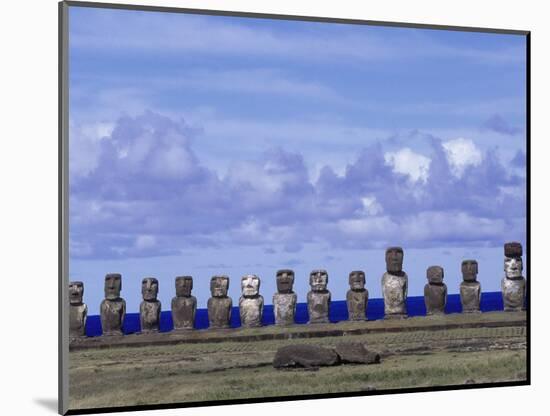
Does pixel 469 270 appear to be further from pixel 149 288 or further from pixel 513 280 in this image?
pixel 149 288

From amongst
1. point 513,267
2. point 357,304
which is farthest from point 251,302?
point 513,267

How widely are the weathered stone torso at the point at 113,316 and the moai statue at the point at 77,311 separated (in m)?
0.24

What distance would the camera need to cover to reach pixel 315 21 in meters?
13.8

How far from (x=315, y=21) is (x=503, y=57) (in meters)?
2.41

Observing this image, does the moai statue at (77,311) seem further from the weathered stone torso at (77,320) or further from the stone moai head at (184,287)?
the stone moai head at (184,287)

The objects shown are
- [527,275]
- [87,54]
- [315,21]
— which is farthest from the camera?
[527,275]

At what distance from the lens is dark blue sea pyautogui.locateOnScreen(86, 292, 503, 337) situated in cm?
1336

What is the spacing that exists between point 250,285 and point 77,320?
77.2 inches

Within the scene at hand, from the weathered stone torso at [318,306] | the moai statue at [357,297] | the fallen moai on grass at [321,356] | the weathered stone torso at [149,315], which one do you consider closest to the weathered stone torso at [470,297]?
the moai statue at [357,297]

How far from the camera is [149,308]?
1349cm

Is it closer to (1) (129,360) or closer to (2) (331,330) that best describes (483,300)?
(2) (331,330)

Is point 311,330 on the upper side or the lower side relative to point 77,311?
lower

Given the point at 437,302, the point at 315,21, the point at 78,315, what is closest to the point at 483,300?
the point at 437,302

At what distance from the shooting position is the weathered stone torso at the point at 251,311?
13.8 metres
